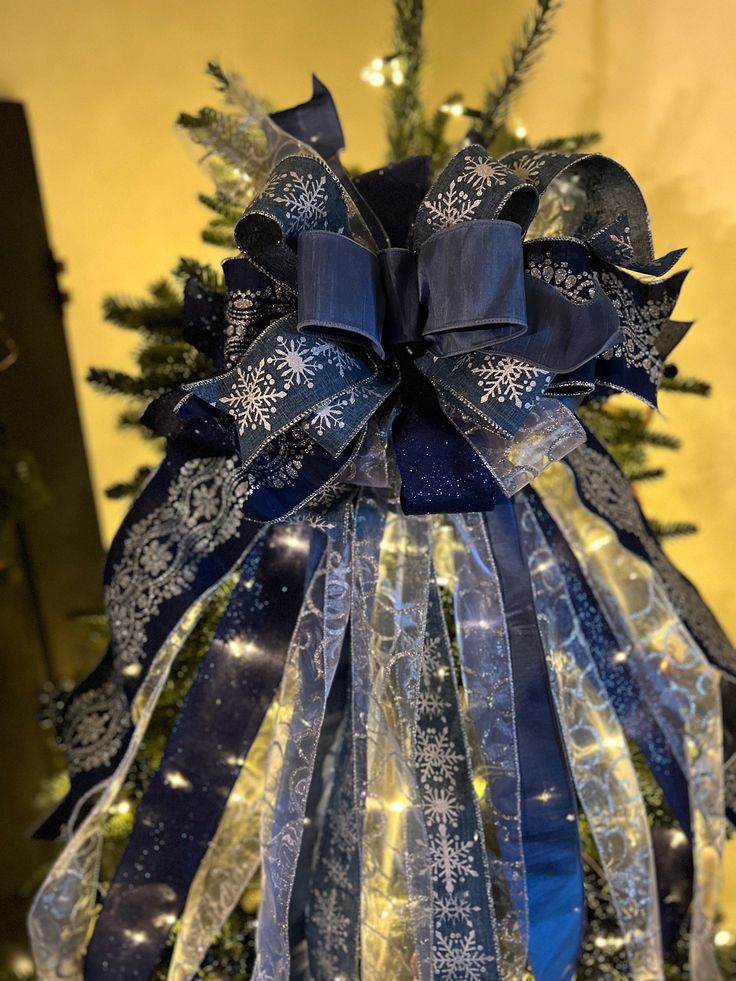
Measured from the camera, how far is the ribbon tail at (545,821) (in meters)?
0.51

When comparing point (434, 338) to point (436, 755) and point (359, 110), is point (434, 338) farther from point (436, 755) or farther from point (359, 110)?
point (359, 110)

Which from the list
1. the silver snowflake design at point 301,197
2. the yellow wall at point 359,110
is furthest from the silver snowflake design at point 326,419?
the yellow wall at point 359,110

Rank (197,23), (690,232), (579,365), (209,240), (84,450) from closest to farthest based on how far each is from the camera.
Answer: (579,365) < (209,240) < (690,232) < (197,23) < (84,450)

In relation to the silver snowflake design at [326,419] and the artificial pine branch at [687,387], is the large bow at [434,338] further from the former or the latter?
the artificial pine branch at [687,387]

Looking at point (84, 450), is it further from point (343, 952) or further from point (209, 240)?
point (343, 952)

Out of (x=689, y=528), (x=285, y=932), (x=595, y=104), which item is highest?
(x=595, y=104)

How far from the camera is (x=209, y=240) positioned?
2.34 ft

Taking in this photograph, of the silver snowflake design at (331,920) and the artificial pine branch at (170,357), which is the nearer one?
the silver snowflake design at (331,920)

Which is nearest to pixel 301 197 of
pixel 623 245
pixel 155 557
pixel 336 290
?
pixel 336 290

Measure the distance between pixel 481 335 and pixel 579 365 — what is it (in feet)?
0.19

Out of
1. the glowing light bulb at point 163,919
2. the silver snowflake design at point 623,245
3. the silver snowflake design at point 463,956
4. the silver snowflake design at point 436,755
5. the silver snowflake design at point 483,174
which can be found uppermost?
the silver snowflake design at point 483,174

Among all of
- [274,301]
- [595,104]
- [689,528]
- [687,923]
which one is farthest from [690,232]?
[687,923]

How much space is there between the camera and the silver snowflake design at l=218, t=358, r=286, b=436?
419 mm

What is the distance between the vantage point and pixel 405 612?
1.69 feet
